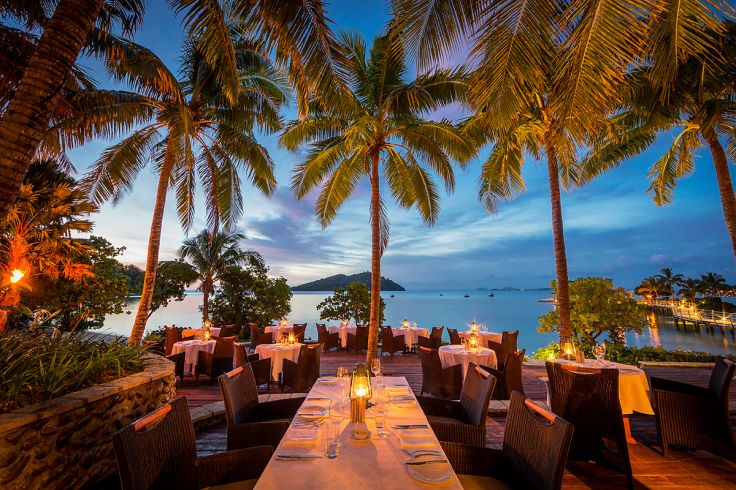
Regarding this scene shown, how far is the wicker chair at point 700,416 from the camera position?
2902 millimetres

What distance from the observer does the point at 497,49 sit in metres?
3.02

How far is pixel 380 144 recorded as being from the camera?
701cm

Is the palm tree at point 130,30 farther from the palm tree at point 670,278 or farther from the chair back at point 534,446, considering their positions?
the palm tree at point 670,278

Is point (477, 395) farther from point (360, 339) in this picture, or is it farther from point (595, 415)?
point (360, 339)

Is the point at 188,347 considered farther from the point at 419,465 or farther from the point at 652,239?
the point at 652,239

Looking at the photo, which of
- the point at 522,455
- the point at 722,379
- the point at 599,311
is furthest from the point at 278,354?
the point at 599,311

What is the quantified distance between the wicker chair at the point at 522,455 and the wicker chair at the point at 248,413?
1.29 m

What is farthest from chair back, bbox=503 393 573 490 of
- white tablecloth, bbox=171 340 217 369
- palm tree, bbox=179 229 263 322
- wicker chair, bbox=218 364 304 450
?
palm tree, bbox=179 229 263 322

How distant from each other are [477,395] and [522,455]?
797 millimetres

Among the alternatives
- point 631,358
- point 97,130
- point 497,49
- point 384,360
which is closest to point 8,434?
point 497,49

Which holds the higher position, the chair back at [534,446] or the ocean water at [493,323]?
the chair back at [534,446]

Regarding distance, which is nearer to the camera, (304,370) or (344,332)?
(304,370)

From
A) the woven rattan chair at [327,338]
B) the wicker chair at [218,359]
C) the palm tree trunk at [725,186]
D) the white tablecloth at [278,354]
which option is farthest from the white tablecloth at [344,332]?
the palm tree trunk at [725,186]

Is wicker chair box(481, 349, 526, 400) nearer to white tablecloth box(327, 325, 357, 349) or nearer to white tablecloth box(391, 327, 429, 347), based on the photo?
white tablecloth box(391, 327, 429, 347)
